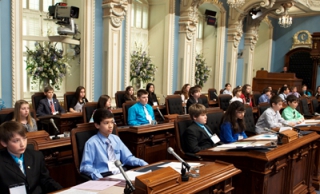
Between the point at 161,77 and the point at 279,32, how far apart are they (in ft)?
31.1

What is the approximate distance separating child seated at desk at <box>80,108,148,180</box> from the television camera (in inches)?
156

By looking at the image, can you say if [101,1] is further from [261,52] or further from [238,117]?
[261,52]

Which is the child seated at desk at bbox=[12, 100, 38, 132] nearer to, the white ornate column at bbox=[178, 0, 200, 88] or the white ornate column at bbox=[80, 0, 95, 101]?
the white ornate column at bbox=[80, 0, 95, 101]

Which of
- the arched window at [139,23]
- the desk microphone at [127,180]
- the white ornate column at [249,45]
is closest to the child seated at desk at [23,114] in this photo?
the desk microphone at [127,180]

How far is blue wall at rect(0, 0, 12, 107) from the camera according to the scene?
5.72 m

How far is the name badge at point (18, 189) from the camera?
7.02 ft

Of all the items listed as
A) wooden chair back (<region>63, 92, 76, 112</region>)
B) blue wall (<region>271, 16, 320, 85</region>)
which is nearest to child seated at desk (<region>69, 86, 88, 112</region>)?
wooden chair back (<region>63, 92, 76, 112</region>)

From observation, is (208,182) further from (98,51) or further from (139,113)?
(98,51)

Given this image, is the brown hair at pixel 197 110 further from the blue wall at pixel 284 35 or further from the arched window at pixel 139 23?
the blue wall at pixel 284 35

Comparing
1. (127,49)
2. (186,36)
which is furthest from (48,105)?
(186,36)

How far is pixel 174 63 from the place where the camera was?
378 inches

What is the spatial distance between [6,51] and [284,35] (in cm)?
1398

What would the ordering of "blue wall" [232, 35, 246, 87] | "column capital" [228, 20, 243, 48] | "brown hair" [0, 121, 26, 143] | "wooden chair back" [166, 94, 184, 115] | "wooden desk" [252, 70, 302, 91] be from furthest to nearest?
"wooden desk" [252, 70, 302, 91] < "blue wall" [232, 35, 246, 87] < "column capital" [228, 20, 243, 48] < "wooden chair back" [166, 94, 184, 115] < "brown hair" [0, 121, 26, 143]

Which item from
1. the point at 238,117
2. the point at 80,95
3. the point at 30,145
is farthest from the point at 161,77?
the point at 30,145
